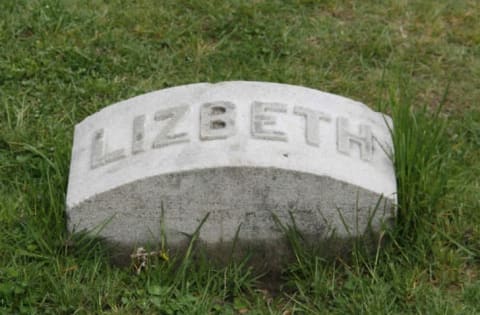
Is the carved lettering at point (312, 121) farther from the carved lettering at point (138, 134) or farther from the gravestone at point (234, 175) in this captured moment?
the carved lettering at point (138, 134)

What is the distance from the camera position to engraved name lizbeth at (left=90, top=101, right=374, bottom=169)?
2.90 metres

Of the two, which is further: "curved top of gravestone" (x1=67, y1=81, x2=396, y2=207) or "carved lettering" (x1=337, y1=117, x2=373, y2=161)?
"carved lettering" (x1=337, y1=117, x2=373, y2=161)

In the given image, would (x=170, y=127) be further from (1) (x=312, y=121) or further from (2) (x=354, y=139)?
(2) (x=354, y=139)

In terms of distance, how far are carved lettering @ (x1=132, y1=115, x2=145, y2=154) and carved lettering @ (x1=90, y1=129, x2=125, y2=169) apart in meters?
0.05

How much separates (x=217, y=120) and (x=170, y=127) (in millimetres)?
169

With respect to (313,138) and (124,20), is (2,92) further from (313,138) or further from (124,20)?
(313,138)

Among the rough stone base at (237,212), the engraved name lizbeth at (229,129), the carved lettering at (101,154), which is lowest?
the rough stone base at (237,212)

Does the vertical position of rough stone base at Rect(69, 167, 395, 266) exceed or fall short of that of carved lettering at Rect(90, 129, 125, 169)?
it falls short

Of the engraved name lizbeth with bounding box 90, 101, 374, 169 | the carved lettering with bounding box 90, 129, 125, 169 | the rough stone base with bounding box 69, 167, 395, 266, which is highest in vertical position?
the engraved name lizbeth with bounding box 90, 101, 374, 169

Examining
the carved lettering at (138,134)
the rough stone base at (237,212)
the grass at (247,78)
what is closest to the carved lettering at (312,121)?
the rough stone base at (237,212)

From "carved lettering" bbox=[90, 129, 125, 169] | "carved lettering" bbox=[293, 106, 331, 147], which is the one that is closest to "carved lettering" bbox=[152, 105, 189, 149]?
"carved lettering" bbox=[90, 129, 125, 169]

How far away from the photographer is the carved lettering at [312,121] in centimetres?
291

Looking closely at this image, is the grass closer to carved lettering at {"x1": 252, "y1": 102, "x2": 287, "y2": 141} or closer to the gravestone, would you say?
the gravestone

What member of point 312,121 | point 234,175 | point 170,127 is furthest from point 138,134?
point 312,121
